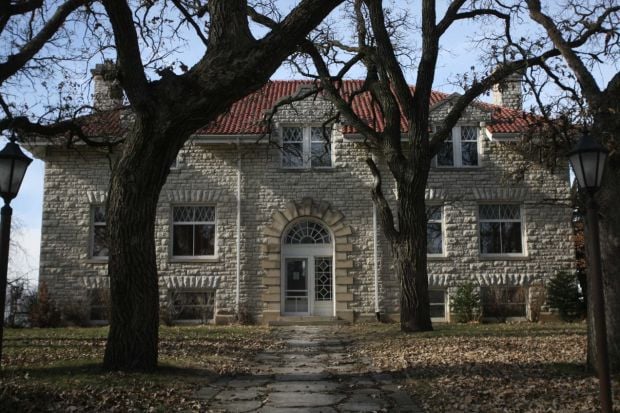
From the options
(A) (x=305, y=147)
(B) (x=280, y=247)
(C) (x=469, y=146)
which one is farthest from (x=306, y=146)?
(C) (x=469, y=146)

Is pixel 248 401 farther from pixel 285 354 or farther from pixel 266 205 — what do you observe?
pixel 266 205

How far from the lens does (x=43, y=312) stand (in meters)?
19.6

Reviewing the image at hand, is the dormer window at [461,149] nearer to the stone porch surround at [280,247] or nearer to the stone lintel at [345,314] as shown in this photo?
A: the stone porch surround at [280,247]

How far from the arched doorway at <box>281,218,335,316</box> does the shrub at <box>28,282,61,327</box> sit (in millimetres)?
7296

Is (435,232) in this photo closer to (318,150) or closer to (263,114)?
(318,150)

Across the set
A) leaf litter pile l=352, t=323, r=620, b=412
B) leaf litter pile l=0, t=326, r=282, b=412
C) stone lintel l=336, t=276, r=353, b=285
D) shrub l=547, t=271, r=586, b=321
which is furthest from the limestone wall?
leaf litter pile l=0, t=326, r=282, b=412

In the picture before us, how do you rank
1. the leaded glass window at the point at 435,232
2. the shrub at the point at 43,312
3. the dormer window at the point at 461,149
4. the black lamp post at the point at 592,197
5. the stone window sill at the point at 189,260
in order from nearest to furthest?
the black lamp post at the point at 592,197 → the shrub at the point at 43,312 → the stone window sill at the point at 189,260 → the leaded glass window at the point at 435,232 → the dormer window at the point at 461,149

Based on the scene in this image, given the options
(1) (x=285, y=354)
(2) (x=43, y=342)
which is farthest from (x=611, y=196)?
(2) (x=43, y=342)

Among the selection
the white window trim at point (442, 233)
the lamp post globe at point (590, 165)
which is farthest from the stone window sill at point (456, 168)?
the lamp post globe at point (590, 165)

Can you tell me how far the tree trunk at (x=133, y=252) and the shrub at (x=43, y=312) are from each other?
41.9 ft

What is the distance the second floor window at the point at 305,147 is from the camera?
21.0 meters

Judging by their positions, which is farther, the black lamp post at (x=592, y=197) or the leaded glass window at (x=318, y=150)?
the leaded glass window at (x=318, y=150)

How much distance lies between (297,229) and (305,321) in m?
3.09

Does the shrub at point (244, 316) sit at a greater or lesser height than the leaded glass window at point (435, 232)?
lesser
